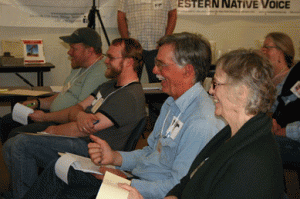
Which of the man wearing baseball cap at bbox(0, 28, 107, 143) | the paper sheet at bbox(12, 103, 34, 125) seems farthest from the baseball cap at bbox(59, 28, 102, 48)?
the paper sheet at bbox(12, 103, 34, 125)

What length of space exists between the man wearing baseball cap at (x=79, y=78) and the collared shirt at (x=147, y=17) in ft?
5.52

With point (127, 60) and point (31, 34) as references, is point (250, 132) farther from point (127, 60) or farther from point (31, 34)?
point (31, 34)

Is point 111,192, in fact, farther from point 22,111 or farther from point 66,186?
point 22,111

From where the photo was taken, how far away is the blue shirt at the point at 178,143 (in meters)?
1.69

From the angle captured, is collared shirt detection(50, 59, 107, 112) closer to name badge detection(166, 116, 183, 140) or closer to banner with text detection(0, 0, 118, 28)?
name badge detection(166, 116, 183, 140)

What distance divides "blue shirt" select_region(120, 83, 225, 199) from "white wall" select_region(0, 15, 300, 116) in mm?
3835

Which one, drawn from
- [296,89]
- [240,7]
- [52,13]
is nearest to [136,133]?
[296,89]

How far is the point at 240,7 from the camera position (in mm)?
5984

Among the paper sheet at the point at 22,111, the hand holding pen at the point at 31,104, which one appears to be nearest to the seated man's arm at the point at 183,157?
the paper sheet at the point at 22,111

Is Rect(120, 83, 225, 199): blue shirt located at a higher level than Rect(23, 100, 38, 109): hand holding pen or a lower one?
higher

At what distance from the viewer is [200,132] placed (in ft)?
5.56

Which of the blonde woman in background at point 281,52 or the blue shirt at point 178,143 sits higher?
the blonde woman in background at point 281,52

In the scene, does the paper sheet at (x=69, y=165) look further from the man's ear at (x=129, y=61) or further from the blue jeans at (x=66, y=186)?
the man's ear at (x=129, y=61)

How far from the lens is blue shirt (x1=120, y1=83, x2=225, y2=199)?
169 centimetres
